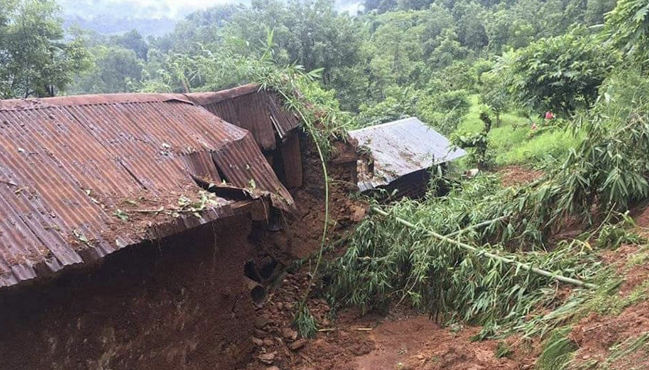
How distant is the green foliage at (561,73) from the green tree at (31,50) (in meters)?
14.9

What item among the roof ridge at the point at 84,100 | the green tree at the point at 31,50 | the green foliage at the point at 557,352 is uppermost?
the green tree at the point at 31,50

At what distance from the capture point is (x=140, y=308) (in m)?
4.07

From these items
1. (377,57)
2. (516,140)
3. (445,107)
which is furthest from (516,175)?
(377,57)

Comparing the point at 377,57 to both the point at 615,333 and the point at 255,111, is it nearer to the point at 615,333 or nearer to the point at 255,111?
the point at 255,111

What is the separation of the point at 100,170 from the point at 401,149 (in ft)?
30.5

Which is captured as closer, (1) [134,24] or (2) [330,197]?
(2) [330,197]

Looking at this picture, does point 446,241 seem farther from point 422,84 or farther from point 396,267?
point 422,84

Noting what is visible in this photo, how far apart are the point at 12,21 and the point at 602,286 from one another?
17.8 metres

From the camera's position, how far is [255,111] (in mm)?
6594

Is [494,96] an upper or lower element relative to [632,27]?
lower

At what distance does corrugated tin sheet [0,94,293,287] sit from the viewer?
3.31 m

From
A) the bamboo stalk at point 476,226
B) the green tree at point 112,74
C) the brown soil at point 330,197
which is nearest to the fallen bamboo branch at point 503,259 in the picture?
the bamboo stalk at point 476,226

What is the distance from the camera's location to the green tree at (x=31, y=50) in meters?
14.8

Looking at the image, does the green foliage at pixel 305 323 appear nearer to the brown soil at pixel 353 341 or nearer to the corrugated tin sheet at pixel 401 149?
the brown soil at pixel 353 341
